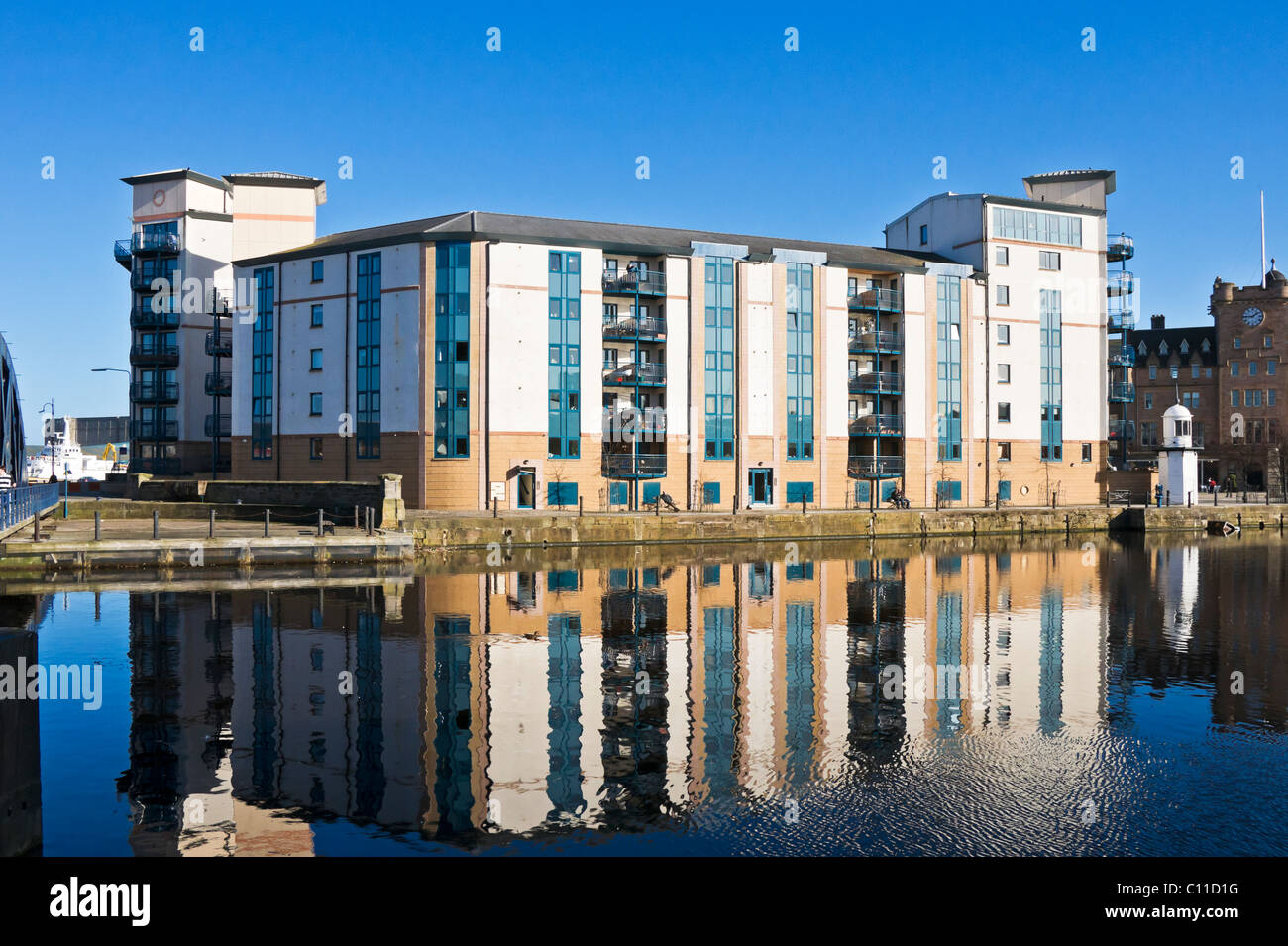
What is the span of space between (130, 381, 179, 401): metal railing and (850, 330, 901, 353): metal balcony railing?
151 feet

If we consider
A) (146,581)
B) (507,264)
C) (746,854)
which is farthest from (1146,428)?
(746,854)

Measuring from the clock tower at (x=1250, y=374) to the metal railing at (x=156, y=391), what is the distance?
298 ft

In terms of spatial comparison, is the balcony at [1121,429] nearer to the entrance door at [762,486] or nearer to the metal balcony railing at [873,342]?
the metal balcony railing at [873,342]

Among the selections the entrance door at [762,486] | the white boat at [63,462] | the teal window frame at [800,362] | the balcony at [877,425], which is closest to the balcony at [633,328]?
the teal window frame at [800,362]

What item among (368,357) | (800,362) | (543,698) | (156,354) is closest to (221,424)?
(156,354)

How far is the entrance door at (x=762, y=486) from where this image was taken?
190ft

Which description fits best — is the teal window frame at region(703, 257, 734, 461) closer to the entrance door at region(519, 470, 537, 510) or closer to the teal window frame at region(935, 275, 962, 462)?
the entrance door at region(519, 470, 537, 510)

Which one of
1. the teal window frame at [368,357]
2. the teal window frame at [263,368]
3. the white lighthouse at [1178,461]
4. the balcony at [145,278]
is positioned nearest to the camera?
the teal window frame at [368,357]

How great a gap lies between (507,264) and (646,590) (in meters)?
28.5

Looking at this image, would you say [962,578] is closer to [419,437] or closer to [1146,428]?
[419,437]

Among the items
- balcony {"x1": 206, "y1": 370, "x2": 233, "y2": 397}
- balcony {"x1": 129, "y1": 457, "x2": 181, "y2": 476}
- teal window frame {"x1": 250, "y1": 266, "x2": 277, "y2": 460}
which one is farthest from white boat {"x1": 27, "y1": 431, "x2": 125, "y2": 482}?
teal window frame {"x1": 250, "y1": 266, "x2": 277, "y2": 460}

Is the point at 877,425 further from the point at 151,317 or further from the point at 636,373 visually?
the point at 151,317

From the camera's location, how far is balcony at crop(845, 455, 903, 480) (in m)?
60.2

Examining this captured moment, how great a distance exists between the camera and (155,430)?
234 ft
